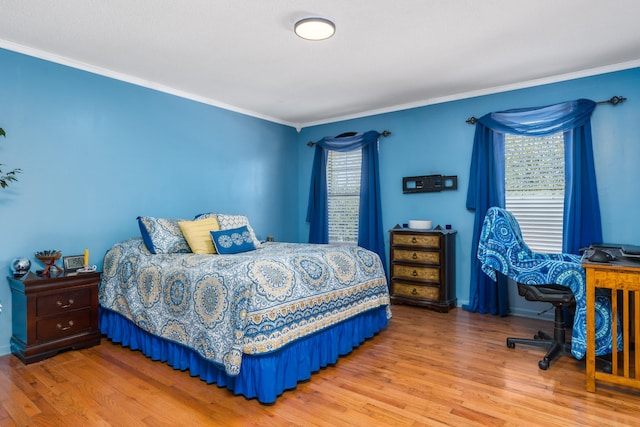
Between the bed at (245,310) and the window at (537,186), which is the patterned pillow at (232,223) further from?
the window at (537,186)

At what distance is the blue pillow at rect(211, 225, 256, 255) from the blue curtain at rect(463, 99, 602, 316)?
258 cm

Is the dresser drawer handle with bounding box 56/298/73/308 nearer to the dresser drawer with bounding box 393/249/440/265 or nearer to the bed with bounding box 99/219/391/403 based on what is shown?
the bed with bounding box 99/219/391/403

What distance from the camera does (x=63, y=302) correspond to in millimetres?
2904

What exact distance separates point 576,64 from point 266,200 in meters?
3.88

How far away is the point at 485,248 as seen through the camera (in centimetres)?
286

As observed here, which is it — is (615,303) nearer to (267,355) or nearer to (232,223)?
(267,355)

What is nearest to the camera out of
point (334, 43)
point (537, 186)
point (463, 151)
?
point (334, 43)

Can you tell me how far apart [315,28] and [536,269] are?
94.9 inches

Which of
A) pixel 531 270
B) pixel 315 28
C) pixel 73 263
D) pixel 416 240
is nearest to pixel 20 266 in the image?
pixel 73 263

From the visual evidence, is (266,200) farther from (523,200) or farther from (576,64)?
(576,64)

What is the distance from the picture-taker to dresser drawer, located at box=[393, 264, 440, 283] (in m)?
4.12

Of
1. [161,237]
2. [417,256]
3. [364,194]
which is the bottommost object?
[417,256]

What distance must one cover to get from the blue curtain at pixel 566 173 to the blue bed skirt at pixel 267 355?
142 cm

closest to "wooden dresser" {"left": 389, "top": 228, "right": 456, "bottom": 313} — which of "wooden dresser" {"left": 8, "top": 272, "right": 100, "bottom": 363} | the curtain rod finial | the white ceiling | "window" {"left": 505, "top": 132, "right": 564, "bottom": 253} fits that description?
"window" {"left": 505, "top": 132, "right": 564, "bottom": 253}
